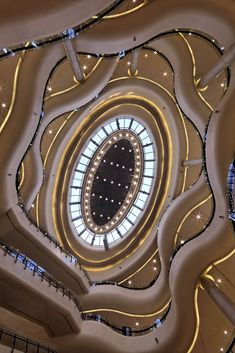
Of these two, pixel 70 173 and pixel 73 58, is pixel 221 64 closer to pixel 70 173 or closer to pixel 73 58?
pixel 73 58

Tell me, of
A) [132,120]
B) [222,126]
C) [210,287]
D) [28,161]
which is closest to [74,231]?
[28,161]

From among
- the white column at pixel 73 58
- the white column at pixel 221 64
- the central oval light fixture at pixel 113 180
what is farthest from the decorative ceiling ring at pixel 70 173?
the white column at pixel 73 58

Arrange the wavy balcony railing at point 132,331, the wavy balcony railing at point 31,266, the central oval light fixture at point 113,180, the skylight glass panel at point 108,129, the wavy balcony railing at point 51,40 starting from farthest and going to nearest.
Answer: the skylight glass panel at point 108,129
the central oval light fixture at point 113,180
the wavy balcony railing at point 132,331
the wavy balcony railing at point 31,266
the wavy balcony railing at point 51,40

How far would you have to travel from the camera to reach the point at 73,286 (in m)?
16.5

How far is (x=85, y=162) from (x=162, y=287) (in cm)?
1041

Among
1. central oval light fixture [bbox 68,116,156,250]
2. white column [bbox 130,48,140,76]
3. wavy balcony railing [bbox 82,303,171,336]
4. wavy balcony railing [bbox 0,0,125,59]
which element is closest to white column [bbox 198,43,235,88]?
Result: white column [bbox 130,48,140,76]

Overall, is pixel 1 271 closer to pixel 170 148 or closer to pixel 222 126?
pixel 222 126

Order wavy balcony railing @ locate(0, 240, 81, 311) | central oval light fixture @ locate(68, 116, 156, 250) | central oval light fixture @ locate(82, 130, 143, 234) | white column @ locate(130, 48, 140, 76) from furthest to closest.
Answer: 1. central oval light fixture @ locate(82, 130, 143, 234)
2. central oval light fixture @ locate(68, 116, 156, 250)
3. white column @ locate(130, 48, 140, 76)
4. wavy balcony railing @ locate(0, 240, 81, 311)

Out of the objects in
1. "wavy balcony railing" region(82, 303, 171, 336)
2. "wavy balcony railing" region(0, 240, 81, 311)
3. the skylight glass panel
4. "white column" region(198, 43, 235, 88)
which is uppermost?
the skylight glass panel

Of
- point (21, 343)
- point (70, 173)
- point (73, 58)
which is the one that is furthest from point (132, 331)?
point (73, 58)

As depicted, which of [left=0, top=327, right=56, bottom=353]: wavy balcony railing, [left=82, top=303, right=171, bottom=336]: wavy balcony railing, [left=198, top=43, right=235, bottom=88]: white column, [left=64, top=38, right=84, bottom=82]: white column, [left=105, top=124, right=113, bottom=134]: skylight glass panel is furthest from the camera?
[left=105, top=124, right=113, bottom=134]: skylight glass panel

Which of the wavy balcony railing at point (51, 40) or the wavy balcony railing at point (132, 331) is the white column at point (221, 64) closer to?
the wavy balcony railing at point (51, 40)

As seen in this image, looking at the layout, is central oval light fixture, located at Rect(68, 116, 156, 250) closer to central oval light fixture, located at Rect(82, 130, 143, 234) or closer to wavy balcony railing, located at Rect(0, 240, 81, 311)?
central oval light fixture, located at Rect(82, 130, 143, 234)

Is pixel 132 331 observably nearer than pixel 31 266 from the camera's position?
No
